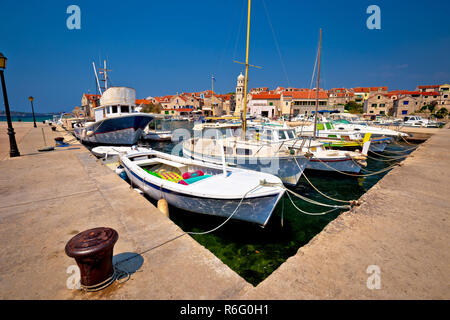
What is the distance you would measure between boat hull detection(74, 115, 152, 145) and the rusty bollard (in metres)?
20.5

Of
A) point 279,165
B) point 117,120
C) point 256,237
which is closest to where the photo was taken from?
point 256,237

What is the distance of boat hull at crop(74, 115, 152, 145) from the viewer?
2112 cm

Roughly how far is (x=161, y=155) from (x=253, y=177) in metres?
5.34

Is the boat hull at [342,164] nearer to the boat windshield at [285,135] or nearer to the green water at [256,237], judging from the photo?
the boat windshield at [285,135]

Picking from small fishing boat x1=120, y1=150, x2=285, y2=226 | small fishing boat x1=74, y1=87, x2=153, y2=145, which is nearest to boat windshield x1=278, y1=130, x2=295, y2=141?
small fishing boat x1=120, y1=150, x2=285, y2=226

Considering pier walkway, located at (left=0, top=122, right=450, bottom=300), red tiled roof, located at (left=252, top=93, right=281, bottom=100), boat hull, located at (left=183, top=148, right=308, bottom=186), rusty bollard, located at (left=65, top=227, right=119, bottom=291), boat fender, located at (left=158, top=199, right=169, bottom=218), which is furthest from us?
red tiled roof, located at (left=252, top=93, right=281, bottom=100)

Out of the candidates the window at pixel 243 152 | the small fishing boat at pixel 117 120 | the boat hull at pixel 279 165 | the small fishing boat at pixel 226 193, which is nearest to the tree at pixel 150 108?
the small fishing boat at pixel 117 120

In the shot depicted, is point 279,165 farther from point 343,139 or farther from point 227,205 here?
point 343,139

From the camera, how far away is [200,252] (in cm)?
354

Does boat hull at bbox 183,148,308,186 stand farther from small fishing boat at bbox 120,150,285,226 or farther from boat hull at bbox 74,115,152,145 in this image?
boat hull at bbox 74,115,152,145

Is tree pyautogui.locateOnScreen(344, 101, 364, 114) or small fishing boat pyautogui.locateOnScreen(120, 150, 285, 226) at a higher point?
tree pyautogui.locateOnScreen(344, 101, 364, 114)

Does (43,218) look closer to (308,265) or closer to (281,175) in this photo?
(308,265)

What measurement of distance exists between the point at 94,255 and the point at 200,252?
1.63m

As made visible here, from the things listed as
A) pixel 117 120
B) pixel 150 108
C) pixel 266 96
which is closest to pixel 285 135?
pixel 117 120
